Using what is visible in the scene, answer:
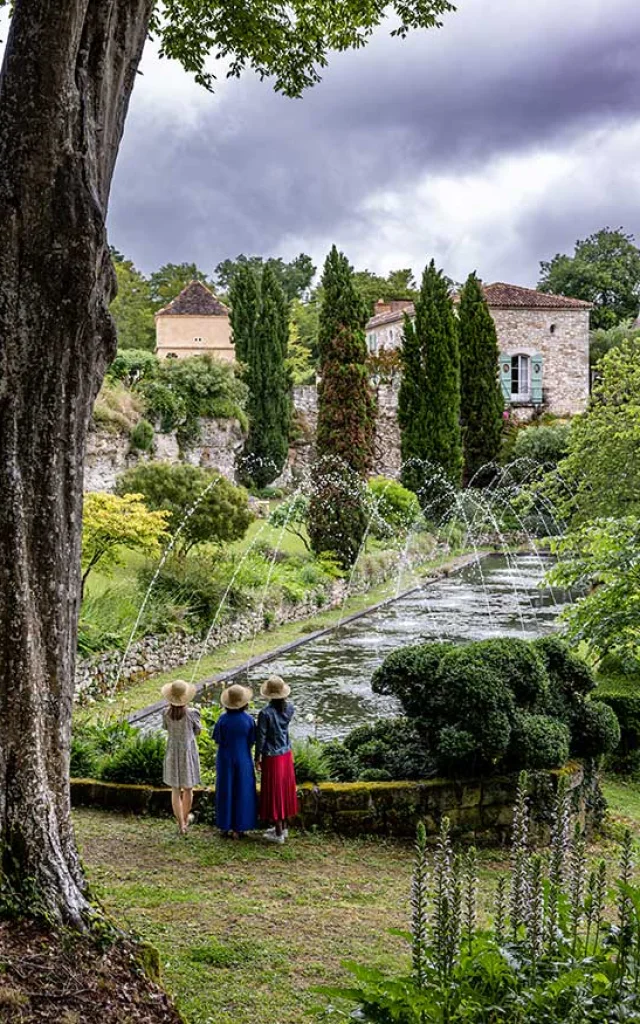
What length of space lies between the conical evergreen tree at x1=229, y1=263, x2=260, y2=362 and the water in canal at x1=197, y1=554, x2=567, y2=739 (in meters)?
12.2

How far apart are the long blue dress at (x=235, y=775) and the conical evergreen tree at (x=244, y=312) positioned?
26.9 meters

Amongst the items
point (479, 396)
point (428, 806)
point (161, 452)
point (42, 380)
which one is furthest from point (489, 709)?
point (479, 396)

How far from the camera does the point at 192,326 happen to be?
148 ft

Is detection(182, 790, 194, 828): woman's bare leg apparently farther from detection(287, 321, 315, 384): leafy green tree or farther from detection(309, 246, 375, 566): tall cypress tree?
detection(287, 321, 315, 384): leafy green tree

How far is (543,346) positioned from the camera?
42250 millimetres

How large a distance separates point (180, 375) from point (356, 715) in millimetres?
18693

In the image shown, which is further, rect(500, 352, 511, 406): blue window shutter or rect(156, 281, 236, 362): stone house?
rect(156, 281, 236, 362): stone house

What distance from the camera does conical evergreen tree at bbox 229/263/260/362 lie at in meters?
33.3

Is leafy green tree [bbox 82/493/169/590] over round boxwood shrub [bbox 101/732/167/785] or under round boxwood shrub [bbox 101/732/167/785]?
over

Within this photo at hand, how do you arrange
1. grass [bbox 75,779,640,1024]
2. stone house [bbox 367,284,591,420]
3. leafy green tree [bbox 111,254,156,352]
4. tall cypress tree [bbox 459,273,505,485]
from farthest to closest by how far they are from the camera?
leafy green tree [bbox 111,254,156,352], stone house [bbox 367,284,591,420], tall cypress tree [bbox 459,273,505,485], grass [bbox 75,779,640,1024]

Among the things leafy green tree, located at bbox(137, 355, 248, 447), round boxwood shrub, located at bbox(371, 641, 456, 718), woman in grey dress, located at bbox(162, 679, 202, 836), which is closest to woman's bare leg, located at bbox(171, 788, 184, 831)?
woman in grey dress, located at bbox(162, 679, 202, 836)

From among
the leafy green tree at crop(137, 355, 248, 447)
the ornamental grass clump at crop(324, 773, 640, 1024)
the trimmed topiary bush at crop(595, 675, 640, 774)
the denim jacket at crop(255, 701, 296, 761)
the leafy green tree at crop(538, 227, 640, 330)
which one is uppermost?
the leafy green tree at crop(538, 227, 640, 330)

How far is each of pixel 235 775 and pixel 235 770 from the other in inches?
Answer: 1.5

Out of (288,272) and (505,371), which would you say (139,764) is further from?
(288,272)
